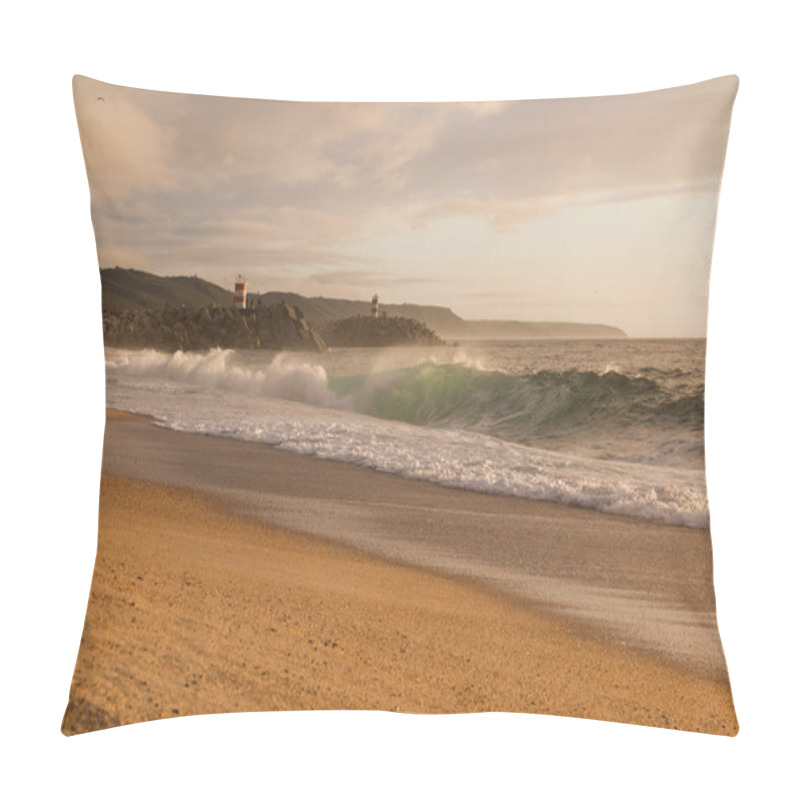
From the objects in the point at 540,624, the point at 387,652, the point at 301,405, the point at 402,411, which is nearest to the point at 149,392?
the point at 301,405

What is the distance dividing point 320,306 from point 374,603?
87cm

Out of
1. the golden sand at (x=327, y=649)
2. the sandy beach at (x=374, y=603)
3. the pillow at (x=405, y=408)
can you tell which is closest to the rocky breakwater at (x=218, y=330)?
the pillow at (x=405, y=408)

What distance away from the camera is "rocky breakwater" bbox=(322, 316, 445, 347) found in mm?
3170

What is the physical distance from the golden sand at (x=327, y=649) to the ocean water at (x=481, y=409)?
31 centimetres

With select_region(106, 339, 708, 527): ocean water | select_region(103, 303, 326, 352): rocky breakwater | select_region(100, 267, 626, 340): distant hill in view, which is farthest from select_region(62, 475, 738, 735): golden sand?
select_region(100, 267, 626, 340): distant hill

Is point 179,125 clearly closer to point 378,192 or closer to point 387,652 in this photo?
point 378,192

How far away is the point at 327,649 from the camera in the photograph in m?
3.01

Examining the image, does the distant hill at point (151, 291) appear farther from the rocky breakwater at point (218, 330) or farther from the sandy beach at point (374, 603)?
the sandy beach at point (374, 603)

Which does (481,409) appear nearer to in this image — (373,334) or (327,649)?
(373,334)

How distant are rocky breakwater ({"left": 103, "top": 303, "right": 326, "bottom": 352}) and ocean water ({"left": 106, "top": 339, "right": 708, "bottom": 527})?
33mm

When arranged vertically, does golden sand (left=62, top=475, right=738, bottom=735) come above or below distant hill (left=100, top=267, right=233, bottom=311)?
below

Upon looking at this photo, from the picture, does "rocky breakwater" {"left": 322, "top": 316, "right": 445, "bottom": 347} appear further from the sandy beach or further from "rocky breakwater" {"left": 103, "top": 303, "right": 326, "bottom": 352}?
the sandy beach

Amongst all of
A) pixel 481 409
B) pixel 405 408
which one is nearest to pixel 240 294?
pixel 405 408

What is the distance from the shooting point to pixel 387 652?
2996 millimetres
